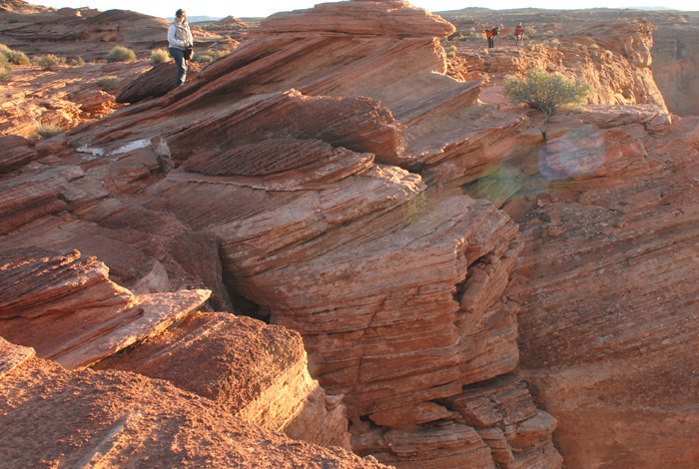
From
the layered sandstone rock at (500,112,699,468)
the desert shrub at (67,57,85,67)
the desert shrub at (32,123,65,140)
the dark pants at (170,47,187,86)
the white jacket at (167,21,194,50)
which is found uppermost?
the white jacket at (167,21,194,50)

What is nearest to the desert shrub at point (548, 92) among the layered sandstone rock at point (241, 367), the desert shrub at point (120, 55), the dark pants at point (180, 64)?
the dark pants at point (180, 64)

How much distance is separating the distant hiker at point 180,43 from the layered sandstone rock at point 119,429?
31.3ft

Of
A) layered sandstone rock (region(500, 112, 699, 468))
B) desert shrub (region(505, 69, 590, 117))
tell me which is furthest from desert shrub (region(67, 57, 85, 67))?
layered sandstone rock (region(500, 112, 699, 468))

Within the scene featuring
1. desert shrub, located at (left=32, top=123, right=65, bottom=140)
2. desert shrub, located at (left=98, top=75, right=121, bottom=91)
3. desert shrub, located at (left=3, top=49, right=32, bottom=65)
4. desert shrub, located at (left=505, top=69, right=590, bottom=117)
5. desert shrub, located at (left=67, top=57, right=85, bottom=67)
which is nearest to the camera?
desert shrub, located at (left=32, top=123, right=65, bottom=140)

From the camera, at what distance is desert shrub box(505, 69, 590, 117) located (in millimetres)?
11938

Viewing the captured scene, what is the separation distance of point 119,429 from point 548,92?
38.0ft

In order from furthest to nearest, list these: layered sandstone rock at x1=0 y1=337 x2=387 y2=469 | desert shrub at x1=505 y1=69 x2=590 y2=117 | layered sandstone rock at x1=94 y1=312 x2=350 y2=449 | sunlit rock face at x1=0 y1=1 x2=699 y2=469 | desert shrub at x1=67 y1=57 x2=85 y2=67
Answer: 1. desert shrub at x1=67 y1=57 x2=85 y2=67
2. desert shrub at x1=505 y1=69 x2=590 y2=117
3. sunlit rock face at x1=0 y1=1 x2=699 y2=469
4. layered sandstone rock at x1=94 y1=312 x2=350 y2=449
5. layered sandstone rock at x1=0 y1=337 x2=387 y2=469

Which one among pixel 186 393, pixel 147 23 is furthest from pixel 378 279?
pixel 147 23

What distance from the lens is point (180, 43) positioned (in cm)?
1203

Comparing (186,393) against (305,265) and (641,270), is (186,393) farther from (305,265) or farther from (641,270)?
(641,270)

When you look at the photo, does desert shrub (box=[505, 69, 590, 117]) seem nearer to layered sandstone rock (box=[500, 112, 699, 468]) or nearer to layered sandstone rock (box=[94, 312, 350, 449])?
layered sandstone rock (box=[500, 112, 699, 468])

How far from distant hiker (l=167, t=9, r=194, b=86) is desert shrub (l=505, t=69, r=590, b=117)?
7931mm

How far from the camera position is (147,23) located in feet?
92.2

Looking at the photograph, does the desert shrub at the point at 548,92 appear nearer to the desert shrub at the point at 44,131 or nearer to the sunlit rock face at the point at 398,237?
the sunlit rock face at the point at 398,237
